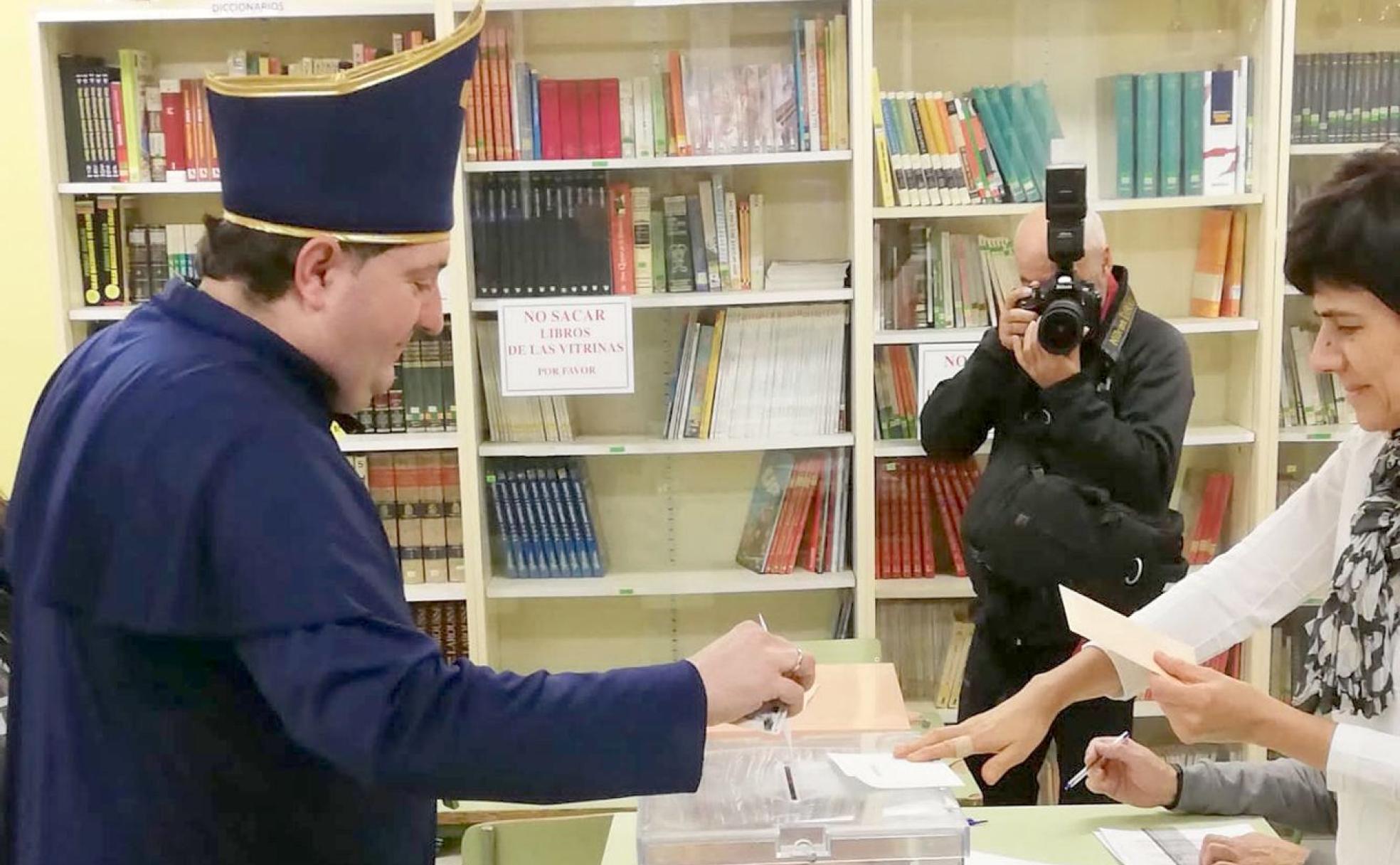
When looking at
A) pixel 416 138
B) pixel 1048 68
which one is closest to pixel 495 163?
pixel 1048 68

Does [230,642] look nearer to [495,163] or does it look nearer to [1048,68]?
[495,163]

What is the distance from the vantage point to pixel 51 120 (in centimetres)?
320

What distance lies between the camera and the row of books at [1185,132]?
3164mm

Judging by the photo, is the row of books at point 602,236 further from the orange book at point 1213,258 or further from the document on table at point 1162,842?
the document on table at point 1162,842

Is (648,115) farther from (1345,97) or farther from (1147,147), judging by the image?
(1345,97)

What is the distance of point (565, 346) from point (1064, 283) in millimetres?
1288

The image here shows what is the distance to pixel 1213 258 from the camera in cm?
330

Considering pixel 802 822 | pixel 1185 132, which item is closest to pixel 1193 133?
pixel 1185 132

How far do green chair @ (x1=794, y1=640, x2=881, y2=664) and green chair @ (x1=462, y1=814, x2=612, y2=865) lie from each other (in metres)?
0.74

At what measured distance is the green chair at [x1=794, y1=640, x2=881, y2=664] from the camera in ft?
9.03

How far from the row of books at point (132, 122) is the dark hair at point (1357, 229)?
93.6 inches

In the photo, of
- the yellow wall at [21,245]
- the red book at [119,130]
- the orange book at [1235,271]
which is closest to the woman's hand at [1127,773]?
the orange book at [1235,271]

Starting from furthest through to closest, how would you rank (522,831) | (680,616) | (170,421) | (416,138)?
(680,616), (522,831), (416,138), (170,421)

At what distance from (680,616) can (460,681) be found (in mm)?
2546
